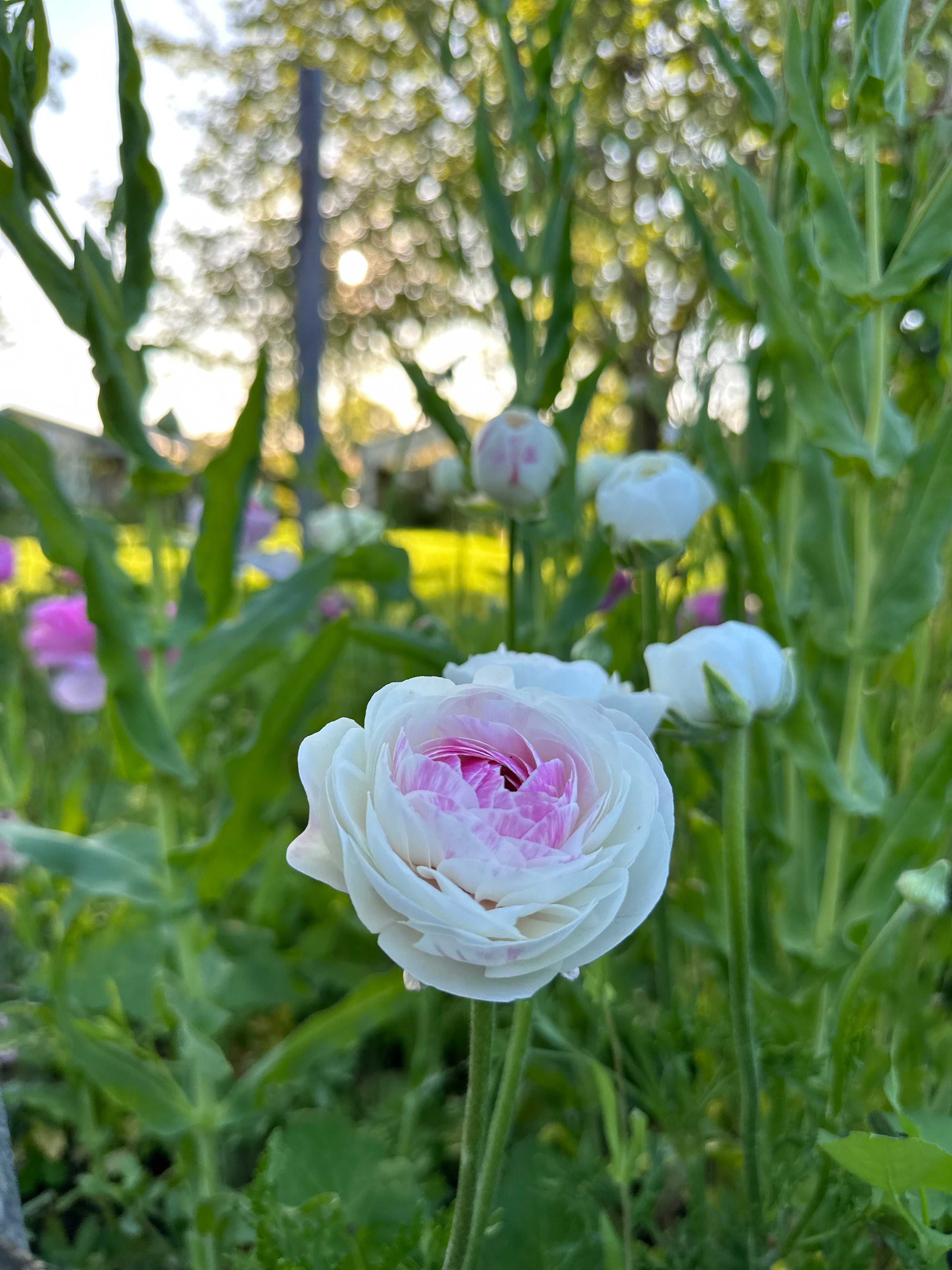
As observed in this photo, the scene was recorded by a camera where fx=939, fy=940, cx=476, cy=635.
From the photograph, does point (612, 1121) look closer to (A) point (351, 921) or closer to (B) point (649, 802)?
(B) point (649, 802)

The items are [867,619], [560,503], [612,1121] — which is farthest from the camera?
[560,503]

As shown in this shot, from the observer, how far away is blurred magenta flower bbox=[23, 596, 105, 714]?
86cm

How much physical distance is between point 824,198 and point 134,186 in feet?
1.23

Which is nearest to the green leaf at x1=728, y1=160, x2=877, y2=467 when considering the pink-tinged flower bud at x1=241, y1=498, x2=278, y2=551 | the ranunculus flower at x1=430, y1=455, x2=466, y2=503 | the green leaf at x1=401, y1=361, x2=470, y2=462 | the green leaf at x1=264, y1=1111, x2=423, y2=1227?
the green leaf at x1=401, y1=361, x2=470, y2=462

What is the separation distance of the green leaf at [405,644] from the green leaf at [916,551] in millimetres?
260

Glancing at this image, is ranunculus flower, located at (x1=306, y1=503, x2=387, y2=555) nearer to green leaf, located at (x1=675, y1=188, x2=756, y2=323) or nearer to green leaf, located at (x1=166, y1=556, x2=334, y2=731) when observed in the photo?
green leaf, located at (x1=166, y1=556, x2=334, y2=731)

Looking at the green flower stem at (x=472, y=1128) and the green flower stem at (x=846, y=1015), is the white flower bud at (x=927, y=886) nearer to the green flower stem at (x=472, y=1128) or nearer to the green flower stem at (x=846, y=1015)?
the green flower stem at (x=846, y=1015)

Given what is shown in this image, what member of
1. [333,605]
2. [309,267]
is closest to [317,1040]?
[333,605]

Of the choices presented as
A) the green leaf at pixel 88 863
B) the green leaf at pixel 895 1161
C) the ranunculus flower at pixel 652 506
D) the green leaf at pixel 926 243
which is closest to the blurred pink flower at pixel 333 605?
the green leaf at pixel 88 863

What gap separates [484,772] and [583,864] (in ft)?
0.14

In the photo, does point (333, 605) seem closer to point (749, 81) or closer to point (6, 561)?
point (6, 561)

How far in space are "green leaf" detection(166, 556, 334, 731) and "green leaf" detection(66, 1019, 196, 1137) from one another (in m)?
0.19

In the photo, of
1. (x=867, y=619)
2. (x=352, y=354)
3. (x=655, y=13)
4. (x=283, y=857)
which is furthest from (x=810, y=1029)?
(x=352, y=354)

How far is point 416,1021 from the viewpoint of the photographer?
2.85ft
